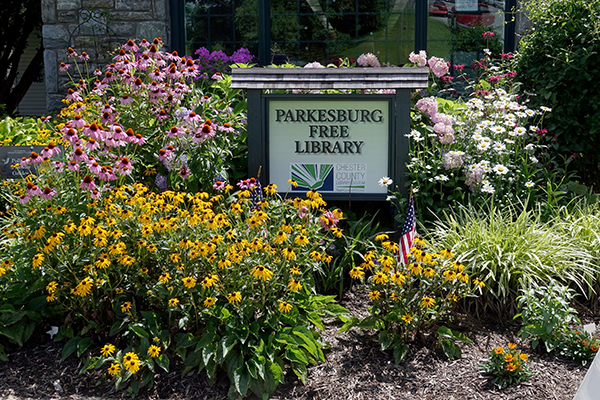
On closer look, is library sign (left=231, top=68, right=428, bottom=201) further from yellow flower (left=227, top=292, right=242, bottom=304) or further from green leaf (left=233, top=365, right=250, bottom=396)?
green leaf (left=233, top=365, right=250, bottom=396)

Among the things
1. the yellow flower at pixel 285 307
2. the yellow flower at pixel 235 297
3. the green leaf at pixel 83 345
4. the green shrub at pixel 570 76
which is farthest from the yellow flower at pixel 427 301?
the green shrub at pixel 570 76

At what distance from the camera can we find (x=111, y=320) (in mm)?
3141

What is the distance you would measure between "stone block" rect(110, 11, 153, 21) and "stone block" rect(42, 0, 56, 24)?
0.70m

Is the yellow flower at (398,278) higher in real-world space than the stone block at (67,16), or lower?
lower

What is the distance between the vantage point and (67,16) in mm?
7160

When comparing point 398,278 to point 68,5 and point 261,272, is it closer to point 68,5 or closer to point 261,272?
point 261,272

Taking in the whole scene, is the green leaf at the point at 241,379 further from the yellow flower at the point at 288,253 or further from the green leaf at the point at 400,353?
the green leaf at the point at 400,353

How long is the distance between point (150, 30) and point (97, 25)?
2.03ft

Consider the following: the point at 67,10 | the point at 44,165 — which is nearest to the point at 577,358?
the point at 44,165

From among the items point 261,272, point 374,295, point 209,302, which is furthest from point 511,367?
point 209,302

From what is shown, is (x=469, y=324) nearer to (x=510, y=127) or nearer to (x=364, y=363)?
(x=364, y=363)

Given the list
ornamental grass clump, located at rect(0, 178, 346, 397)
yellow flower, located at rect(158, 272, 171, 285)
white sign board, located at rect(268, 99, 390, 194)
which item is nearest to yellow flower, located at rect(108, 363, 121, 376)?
ornamental grass clump, located at rect(0, 178, 346, 397)

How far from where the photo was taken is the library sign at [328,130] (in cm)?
428

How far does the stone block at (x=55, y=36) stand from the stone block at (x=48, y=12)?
0.23 ft
